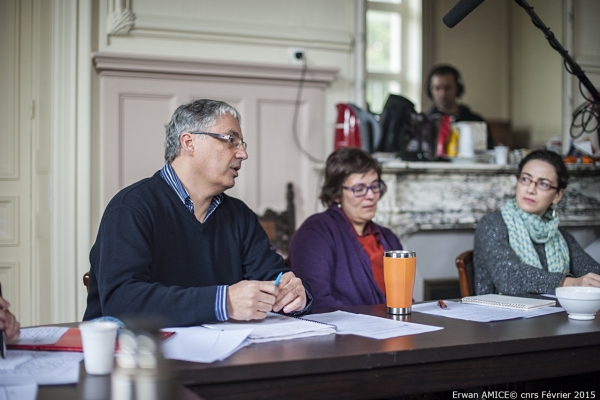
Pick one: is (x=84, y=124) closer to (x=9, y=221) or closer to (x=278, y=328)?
(x=9, y=221)

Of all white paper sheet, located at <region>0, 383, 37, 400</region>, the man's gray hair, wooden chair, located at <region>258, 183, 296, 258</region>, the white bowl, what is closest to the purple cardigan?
the man's gray hair

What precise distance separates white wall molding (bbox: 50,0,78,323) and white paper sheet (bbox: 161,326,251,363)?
72.8 inches

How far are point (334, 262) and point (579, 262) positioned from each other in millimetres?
1011

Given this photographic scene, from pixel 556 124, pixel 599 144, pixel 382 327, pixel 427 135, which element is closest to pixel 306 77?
pixel 427 135

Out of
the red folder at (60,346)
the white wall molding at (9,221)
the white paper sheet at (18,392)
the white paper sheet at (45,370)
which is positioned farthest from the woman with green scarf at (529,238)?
the white wall molding at (9,221)

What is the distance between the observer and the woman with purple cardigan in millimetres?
2174

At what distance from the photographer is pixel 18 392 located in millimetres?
959

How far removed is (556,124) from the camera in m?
3.90

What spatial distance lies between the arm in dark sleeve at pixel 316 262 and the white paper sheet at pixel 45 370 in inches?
40.0

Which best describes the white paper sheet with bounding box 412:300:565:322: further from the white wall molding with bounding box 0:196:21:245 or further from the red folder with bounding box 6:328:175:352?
the white wall molding with bounding box 0:196:21:245

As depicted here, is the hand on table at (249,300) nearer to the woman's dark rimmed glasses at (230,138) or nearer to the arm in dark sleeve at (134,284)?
the arm in dark sleeve at (134,284)

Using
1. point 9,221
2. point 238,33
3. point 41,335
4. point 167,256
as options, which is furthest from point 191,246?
point 9,221

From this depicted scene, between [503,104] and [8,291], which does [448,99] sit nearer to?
[503,104]

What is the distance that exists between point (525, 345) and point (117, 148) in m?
2.26
